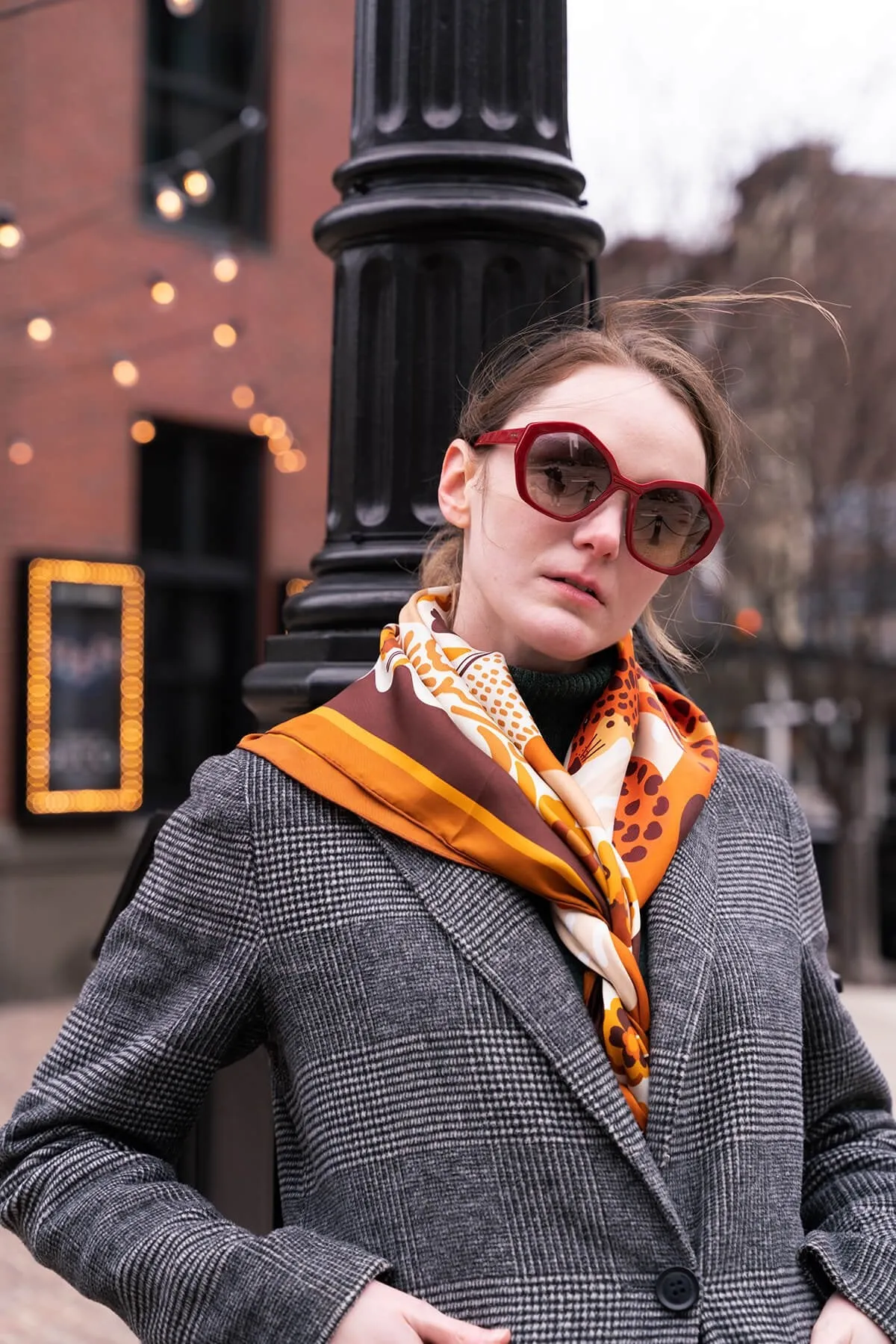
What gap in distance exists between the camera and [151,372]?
12.4 m

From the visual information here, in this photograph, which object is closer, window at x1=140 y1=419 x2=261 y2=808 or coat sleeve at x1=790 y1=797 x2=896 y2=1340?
coat sleeve at x1=790 y1=797 x2=896 y2=1340

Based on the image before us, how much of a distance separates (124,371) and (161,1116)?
35.0 ft

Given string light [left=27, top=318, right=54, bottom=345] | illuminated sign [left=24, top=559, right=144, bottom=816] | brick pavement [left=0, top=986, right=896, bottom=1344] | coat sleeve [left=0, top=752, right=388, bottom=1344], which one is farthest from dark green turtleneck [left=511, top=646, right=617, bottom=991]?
illuminated sign [left=24, top=559, right=144, bottom=816]

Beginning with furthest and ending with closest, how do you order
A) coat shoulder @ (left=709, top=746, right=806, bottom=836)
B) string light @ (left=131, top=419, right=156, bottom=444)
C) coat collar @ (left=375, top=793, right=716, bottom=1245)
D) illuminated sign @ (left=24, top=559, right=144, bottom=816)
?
1. string light @ (left=131, top=419, right=156, bottom=444)
2. illuminated sign @ (left=24, top=559, right=144, bottom=816)
3. coat shoulder @ (left=709, top=746, right=806, bottom=836)
4. coat collar @ (left=375, top=793, right=716, bottom=1245)

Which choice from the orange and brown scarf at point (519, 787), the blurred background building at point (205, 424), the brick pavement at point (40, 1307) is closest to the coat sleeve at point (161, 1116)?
the orange and brown scarf at point (519, 787)

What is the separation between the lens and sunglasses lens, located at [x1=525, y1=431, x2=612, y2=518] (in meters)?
1.86

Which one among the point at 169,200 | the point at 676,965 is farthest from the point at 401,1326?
the point at 169,200

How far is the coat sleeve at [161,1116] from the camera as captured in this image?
5.43 feet

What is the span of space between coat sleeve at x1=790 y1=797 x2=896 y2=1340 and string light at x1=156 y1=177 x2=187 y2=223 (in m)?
9.01

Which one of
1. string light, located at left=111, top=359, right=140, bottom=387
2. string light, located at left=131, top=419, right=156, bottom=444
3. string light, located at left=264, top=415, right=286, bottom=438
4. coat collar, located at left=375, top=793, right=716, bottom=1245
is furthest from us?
string light, located at left=264, top=415, right=286, bottom=438

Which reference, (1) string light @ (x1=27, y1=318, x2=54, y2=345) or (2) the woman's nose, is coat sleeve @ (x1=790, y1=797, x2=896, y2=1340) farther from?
(1) string light @ (x1=27, y1=318, x2=54, y2=345)

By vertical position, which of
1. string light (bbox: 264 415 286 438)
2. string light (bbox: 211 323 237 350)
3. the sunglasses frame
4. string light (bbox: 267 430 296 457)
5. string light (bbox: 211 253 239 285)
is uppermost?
→ string light (bbox: 211 253 239 285)

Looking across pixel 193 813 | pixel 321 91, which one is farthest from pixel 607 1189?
pixel 321 91

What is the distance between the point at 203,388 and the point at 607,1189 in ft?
38.3
